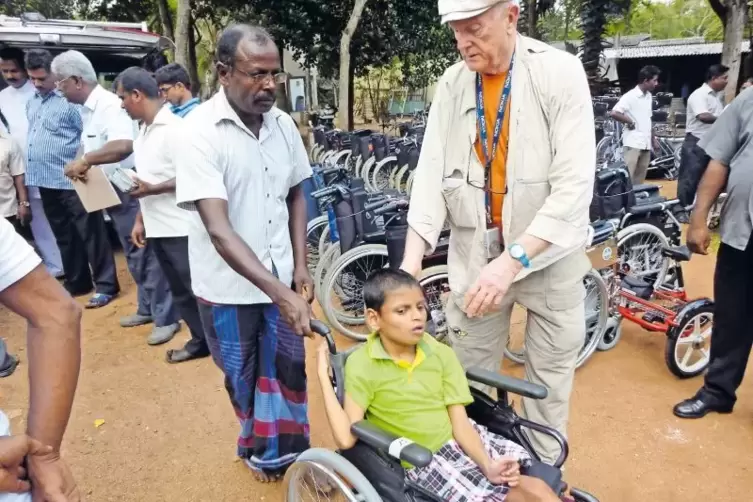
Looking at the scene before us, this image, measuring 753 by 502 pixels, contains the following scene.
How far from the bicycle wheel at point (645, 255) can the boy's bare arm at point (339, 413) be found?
2.73 metres

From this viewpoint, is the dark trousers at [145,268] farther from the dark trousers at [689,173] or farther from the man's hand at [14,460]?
the dark trousers at [689,173]

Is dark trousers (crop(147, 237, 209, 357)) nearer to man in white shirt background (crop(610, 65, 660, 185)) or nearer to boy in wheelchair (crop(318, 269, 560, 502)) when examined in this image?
boy in wheelchair (crop(318, 269, 560, 502))

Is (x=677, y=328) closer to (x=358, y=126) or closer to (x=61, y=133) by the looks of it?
(x=61, y=133)

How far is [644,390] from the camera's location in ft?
11.5

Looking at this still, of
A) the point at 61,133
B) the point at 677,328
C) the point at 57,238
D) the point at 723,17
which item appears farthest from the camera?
the point at 723,17

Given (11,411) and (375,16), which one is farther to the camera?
(375,16)

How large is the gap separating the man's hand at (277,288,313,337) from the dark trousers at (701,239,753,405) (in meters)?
2.23

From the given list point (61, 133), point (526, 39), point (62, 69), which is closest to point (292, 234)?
point (526, 39)

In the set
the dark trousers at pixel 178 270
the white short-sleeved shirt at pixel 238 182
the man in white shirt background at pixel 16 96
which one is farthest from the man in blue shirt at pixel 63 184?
the white short-sleeved shirt at pixel 238 182

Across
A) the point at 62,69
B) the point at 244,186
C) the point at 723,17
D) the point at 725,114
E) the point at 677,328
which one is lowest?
the point at 677,328

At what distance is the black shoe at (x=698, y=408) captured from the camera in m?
3.16

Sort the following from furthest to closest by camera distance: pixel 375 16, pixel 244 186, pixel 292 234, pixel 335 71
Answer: pixel 335 71 → pixel 375 16 → pixel 292 234 → pixel 244 186

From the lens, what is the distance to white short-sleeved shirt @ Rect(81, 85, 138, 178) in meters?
4.19

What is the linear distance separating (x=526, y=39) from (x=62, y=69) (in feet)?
11.4
